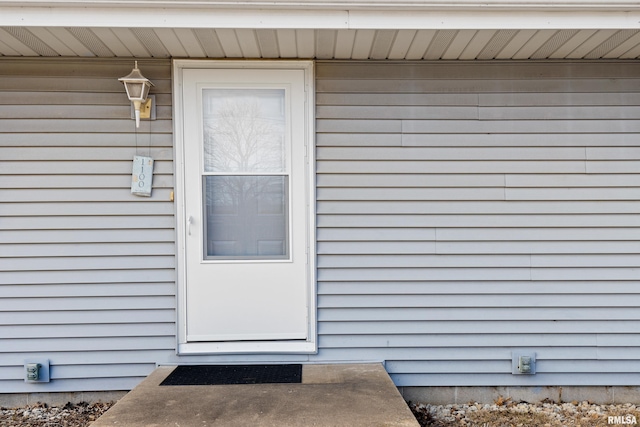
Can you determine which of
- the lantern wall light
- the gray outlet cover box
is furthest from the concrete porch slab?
the lantern wall light

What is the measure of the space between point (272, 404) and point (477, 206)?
1730mm

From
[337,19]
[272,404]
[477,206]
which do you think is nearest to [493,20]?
[337,19]

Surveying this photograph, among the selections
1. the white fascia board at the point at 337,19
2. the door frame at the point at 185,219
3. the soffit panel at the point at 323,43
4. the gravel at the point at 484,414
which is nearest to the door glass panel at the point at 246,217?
the door frame at the point at 185,219

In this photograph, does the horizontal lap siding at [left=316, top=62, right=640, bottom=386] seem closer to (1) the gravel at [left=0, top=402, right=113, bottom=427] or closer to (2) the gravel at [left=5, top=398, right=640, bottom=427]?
(2) the gravel at [left=5, top=398, right=640, bottom=427]

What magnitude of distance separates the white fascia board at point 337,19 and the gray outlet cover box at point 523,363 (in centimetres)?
197

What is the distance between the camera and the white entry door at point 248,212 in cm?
316

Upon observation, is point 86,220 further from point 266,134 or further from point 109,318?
point 266,134

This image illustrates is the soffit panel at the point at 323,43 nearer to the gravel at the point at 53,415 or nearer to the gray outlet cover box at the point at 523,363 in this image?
the gray outlet cover box at the point at 523,363

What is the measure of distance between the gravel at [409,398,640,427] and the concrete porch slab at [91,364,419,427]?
0.47 metres

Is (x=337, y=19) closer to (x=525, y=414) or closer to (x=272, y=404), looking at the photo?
(x=272, y=404)

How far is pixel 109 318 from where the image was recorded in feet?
10.4

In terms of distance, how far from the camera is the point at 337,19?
2572 millimetres

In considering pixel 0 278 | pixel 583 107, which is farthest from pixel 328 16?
pixel 0 278

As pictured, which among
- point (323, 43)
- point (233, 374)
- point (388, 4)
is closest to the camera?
point (388, 4)
